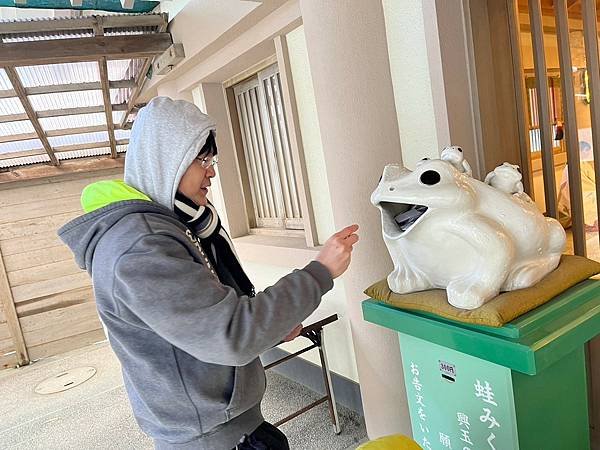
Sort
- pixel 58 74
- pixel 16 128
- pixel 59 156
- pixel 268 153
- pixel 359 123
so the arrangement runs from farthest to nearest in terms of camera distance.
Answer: pixel 59 156, pixel 16 128, pixel 58 74, pixel 268 153, pixel 359 123

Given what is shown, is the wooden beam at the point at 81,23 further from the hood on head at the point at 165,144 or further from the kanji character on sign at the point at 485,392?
the kanji character on sign at the point at 485,392

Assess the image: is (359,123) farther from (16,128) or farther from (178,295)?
(16,128)

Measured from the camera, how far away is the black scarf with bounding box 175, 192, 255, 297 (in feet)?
3.90

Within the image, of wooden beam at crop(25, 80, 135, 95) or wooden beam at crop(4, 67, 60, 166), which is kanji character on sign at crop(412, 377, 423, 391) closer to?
wooden beam at crop(4, 67, 60, 166)

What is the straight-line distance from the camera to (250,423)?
48.1 inches

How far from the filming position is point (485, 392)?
1.21 m

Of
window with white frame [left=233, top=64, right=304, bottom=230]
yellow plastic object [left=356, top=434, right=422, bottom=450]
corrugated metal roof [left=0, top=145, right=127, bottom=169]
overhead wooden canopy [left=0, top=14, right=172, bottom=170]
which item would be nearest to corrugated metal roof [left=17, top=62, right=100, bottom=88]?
overhead wooden canopy [left=0, top=14, right=172, bottom=170]

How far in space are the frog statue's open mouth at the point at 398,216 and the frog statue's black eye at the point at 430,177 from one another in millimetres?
85

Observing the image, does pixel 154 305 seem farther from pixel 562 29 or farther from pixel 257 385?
pixel 562 29

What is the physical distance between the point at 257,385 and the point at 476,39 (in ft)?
4.65

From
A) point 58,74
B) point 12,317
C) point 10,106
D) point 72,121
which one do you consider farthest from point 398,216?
point 12,317

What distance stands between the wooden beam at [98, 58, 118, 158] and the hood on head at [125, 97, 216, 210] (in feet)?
7.44

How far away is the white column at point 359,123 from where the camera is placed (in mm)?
1755

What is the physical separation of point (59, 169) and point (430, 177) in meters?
4.94
